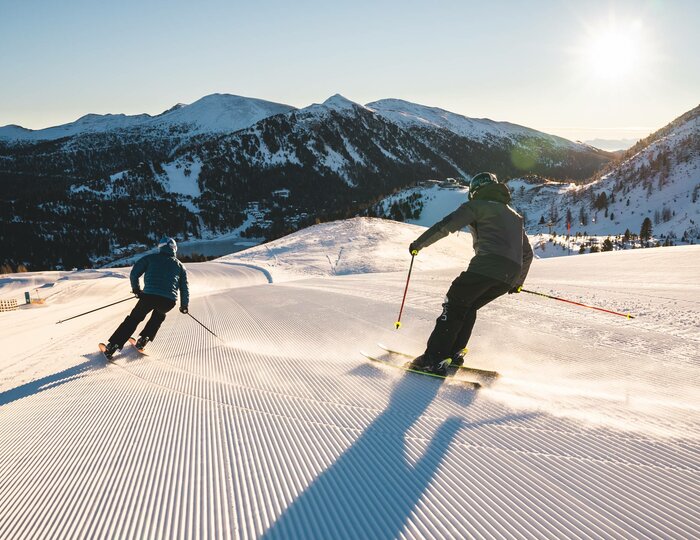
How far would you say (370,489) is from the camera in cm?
210

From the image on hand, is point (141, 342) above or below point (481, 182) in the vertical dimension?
below

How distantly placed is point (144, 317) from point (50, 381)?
1.28 meters

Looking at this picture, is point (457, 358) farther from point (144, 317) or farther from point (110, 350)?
point (110, 350)

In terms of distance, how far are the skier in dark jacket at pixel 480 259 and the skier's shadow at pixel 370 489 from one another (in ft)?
4.13

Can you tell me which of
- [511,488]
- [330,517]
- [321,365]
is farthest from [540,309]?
[330,517]

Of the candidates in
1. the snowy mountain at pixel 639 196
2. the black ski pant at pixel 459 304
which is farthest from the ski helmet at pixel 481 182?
the snowy mountain at pixel 639 196

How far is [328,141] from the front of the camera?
570 feet

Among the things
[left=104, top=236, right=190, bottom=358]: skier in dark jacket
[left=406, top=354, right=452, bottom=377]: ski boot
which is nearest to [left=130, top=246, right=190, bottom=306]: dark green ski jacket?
[left=104, top=236, right=190, bottom=358]: skier in dark jacket

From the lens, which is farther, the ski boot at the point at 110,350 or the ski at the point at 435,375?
the ski boot at the point at 110,350

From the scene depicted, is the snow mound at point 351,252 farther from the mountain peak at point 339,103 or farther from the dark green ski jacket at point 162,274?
the mountain peak at point 339,103

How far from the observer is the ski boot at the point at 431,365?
13.5 feet

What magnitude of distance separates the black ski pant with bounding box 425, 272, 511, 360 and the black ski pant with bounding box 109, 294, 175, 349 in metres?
3.92

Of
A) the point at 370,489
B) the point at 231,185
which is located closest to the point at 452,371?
the point at 370,489

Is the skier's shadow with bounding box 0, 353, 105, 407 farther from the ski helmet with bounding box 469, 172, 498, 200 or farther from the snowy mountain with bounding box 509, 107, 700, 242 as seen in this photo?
the snowy mountain with bounding box 509, 107, 700, 242
